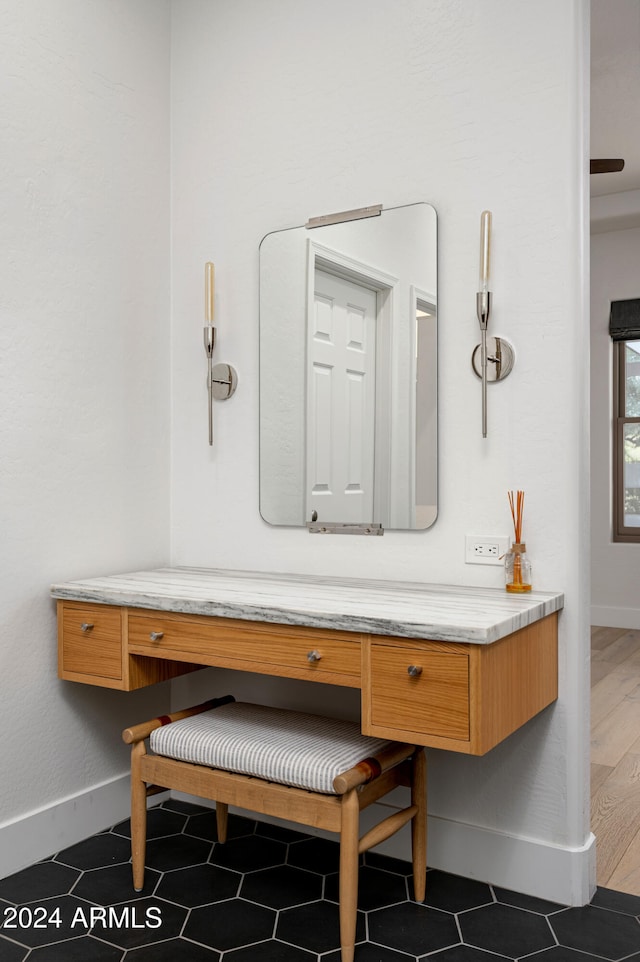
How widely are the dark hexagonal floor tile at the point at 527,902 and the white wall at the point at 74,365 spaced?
1176mm

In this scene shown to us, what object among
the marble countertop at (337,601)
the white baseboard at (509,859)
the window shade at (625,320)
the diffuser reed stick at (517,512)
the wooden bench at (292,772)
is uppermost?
the window shade at (625,320)

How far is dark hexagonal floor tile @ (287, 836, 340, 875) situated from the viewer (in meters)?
2.11

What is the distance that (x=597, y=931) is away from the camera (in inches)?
71.2

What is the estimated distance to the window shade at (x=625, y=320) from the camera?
5469 millimetres

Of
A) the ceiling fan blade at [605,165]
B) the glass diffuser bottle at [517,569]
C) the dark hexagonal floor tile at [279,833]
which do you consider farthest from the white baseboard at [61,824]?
the ceiling fan blade at [605,165]

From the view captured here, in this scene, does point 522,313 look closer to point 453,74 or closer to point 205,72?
point 453,74

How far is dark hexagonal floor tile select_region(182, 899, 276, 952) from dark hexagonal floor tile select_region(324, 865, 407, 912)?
0.19 meters

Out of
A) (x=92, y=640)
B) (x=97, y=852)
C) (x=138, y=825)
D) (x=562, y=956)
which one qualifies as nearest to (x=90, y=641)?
(x=92, y=640)

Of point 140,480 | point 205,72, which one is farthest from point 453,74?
point 140,480

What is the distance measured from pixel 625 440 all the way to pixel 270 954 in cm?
471

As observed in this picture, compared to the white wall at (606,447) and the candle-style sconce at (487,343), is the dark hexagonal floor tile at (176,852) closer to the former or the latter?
the candle-style sconce at (487,343)

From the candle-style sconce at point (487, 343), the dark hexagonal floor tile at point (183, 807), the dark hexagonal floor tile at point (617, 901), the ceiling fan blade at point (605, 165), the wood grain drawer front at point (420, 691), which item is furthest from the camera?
the ceiling fan blade at point (605, 165)

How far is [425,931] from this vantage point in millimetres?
1808

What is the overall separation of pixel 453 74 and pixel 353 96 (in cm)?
32
